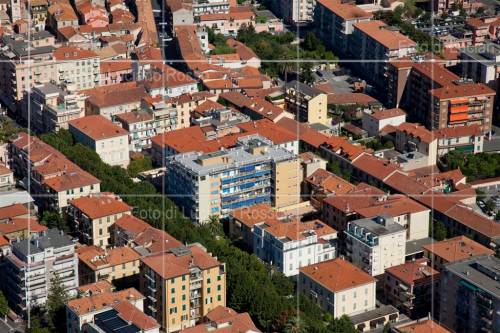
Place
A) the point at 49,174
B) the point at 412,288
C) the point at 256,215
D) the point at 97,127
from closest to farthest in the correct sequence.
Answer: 1. the point at 412,288
2. the point at 256,215
3. the point at 49,174
4. the point at 97,127

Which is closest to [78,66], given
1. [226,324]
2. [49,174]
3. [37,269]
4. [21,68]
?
[21,68]

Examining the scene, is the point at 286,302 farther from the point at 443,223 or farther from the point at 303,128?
the point at 303,128

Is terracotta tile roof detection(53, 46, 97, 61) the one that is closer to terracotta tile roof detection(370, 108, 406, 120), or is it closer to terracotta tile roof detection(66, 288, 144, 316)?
terracotta tile roof detection(370, 108, 406, 120)

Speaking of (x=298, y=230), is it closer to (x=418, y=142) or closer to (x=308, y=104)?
(x=418, y=142)

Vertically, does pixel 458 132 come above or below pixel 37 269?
above

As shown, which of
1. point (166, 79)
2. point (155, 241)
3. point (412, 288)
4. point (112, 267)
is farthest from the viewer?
point (166, 79)
